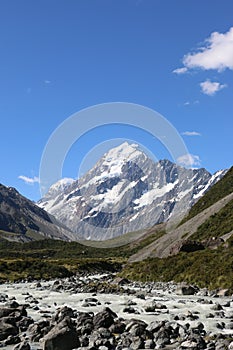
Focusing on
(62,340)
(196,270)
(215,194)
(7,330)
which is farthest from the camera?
(215,194)

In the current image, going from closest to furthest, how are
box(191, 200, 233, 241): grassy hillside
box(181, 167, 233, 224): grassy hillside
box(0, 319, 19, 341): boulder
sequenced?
box(0, 319, 19, 341): boulder, box(191, 200, 233, 241): grassy hillside, box(181, 167, 233, 224): grassy hillside

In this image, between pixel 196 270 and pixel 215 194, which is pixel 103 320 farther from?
pixel 215 194

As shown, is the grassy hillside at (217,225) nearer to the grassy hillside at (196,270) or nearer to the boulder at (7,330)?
the grassy hillside at (196,270)

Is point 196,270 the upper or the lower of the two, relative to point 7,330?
upper

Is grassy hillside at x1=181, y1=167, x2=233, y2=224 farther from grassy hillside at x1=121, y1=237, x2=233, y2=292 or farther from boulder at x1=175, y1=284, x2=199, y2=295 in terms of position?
boulder at x1=175, y1=284, x2=199, y2=295

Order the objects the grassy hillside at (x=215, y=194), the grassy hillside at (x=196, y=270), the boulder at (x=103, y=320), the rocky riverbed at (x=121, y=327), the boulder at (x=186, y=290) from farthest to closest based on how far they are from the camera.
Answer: the grassy hillside at (x=215, y=194)
the grassy hillside at (x=196, y=270)
the boulder at (x=186, y=290)
the boulder at (x=103, y=320)
the rocky riverbed at (x=121, y=327)

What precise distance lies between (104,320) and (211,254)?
130ft

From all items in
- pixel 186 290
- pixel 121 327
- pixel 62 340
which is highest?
pixel 186 290

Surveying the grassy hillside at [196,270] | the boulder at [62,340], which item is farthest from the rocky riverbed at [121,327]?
the grassy hillside at [196,270]

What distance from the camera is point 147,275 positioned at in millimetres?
69812

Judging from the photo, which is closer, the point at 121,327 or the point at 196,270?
the point at 121,327

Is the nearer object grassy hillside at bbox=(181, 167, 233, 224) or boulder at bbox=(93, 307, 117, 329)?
boulder at bbox=(93, 307, 117, 329)

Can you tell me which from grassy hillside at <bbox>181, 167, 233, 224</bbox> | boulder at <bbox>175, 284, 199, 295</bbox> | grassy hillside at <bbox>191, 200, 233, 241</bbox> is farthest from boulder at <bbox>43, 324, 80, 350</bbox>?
grassy hillside at <bbox>181, 167, 233, 224</bbox>

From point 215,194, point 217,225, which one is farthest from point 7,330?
point 215,194
